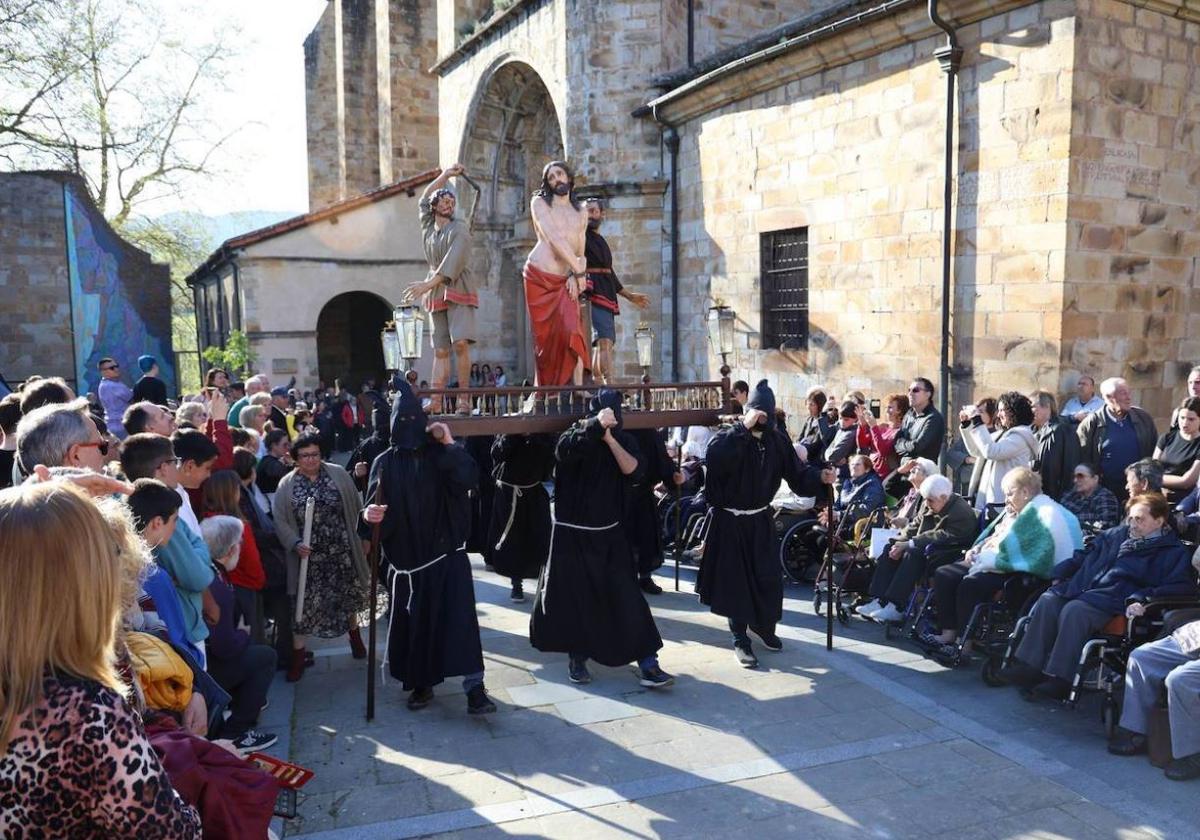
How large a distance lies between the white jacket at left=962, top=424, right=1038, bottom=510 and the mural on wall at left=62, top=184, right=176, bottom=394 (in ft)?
56.7

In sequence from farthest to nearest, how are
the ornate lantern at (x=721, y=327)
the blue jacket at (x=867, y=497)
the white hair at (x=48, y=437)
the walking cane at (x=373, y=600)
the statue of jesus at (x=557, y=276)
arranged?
the blue jacket at (x=867, y=497) < the ornate lantern at (x=721, y=327) < the statue of jesus at (x=557, y=276) < the walking cane at (x=373, y=600) < the white hair at (x=48, y=437)

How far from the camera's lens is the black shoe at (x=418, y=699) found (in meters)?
5.54

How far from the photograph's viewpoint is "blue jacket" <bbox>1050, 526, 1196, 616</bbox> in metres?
5.04

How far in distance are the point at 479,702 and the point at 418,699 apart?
1.40 feet

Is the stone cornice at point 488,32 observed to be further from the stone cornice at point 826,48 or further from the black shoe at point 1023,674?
the black shoe at point 1023,674

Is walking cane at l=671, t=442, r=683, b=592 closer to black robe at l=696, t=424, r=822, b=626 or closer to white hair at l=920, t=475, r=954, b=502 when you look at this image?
black robe at l=696, t=424, r=822, b=626

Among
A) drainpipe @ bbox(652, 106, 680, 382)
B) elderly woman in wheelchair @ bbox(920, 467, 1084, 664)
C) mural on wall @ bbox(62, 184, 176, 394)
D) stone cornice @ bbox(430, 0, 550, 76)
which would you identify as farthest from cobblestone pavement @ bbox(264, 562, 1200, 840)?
mural on wall @ bbox(62, 184, 176, 394)

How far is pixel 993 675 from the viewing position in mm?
5711

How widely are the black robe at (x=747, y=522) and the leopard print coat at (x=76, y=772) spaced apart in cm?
477

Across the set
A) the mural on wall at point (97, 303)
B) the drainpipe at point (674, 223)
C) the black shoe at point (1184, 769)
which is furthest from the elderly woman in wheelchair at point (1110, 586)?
the mural on wall at point (97, 303)

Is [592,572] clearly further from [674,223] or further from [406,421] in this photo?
[674,223]

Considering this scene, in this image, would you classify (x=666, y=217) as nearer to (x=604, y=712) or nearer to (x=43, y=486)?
(x=604, y=712)

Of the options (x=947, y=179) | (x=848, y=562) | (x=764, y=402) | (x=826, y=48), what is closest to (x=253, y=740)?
(x=764, y=402)

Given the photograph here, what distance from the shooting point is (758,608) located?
6258 mm
